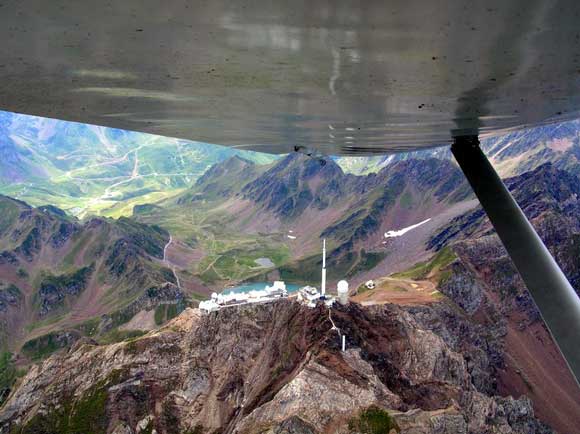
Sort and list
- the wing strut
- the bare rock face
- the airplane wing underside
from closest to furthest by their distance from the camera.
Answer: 1. the airplane wing underside
2. the wing strut
3. the bare rock face

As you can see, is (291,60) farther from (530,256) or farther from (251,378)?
(251,378)

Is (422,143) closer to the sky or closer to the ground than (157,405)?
closer to the ground

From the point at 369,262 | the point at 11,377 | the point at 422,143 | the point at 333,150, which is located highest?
the point at 369,262

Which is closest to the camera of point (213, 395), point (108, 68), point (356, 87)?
point (108, 68)

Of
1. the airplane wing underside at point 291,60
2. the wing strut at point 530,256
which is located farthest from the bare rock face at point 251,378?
the airplane wing underside at point 291,60

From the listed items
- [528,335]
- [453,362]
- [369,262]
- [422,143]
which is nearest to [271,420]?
[453,362]

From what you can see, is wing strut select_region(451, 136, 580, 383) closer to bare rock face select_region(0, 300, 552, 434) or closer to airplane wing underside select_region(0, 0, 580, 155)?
airplane wing underside select_region(0, 0, 580, 155)

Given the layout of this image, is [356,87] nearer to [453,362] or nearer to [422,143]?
[422,143]

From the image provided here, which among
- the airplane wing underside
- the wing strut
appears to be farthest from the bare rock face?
the airplane wing underside
